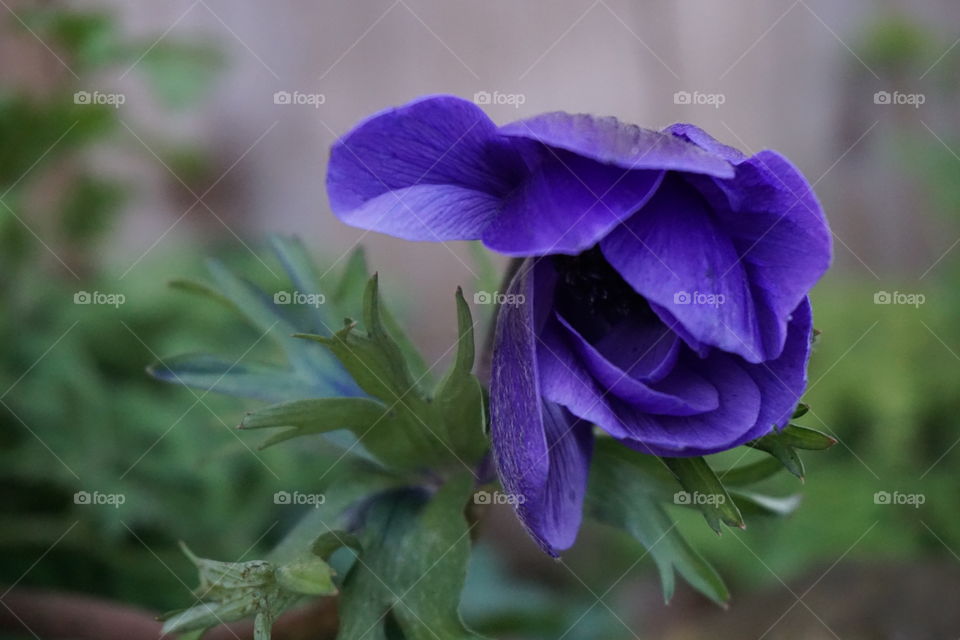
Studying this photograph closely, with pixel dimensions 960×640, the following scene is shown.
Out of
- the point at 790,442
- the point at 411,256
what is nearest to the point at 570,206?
the point at 790,442

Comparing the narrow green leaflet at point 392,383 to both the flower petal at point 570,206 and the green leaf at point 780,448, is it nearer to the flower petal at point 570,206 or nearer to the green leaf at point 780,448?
the flower petal at point 570,206

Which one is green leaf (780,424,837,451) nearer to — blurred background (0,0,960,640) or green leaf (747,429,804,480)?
green leaf (747,429,804,480)

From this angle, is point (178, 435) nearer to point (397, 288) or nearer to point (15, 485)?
point (15, 485)

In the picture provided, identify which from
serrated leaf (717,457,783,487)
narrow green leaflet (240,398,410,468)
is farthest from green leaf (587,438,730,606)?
narrow green leaflet (240,398,410,468)

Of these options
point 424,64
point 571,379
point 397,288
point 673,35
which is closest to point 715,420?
point 571,379

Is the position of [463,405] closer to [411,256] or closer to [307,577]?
[307,577]

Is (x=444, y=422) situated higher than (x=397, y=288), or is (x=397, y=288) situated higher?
(x=444, y=422)

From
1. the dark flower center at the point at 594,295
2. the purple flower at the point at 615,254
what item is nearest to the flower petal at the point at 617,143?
the purple flower at the point at 615,254
